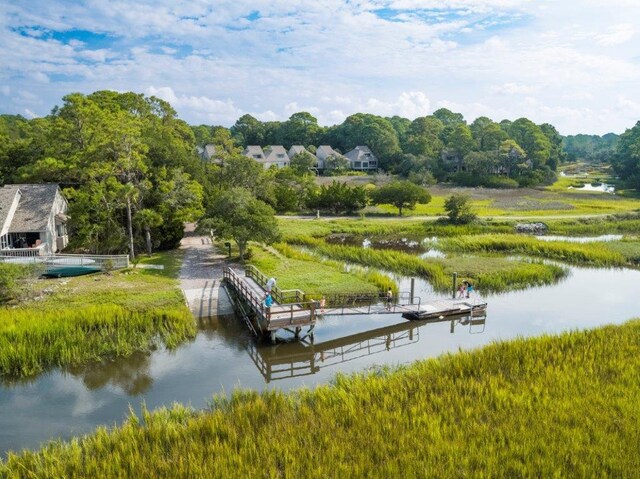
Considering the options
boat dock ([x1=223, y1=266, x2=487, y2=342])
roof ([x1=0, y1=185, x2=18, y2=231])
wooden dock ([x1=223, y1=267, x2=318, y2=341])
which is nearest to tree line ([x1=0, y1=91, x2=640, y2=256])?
roof ([x1=0, y1=185, x2=18, y2=231])

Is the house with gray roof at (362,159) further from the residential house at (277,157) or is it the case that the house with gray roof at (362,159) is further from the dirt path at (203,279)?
the dirt path at (203,279)

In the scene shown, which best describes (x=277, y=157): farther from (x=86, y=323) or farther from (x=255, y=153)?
(x=86, y=323)

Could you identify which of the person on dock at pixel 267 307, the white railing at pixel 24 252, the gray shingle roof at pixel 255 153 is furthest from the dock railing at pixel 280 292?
the gray shingle roof at pixel 255 153

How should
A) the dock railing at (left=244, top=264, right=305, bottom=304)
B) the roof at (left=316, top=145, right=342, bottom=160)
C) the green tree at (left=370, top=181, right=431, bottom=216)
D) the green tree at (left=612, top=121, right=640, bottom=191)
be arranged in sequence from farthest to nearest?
the roof at (left=316, top=145, right=342, bottom=160) → the green tree at (left=612, top=121, right=640, bottom=191) → the green tree at (left=370, top=181, right=431, bottom=216) → the dock railing at (left=244, top=264, right=305, bottom=304)

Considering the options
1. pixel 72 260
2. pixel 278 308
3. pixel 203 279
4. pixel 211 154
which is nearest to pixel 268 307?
pixel 278 308

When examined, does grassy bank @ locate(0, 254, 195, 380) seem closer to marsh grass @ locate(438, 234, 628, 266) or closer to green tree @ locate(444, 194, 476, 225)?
marsh grass @ locate(438, 234, 628, 266)

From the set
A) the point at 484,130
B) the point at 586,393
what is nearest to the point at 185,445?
the point at 586,393

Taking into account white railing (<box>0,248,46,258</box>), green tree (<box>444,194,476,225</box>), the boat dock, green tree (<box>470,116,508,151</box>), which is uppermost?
green tree (<box>470,116,508,151</box>)
